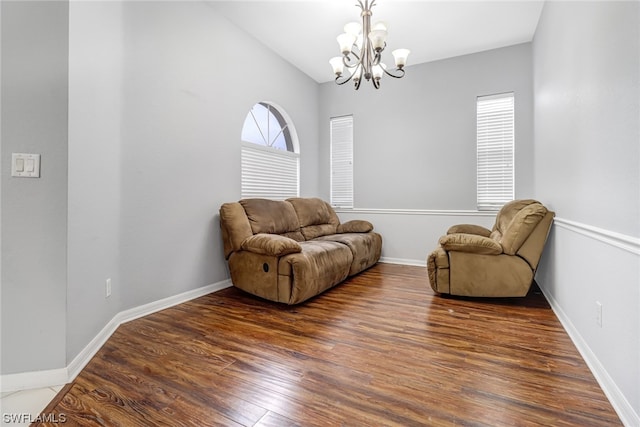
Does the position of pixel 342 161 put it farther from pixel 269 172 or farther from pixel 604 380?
pixel 604 380

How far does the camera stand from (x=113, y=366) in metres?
1.71

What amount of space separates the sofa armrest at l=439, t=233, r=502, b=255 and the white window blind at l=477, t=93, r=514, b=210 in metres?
1.39

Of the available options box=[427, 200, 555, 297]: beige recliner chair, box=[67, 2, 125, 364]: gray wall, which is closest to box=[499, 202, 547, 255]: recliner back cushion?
box=[427, 200, 555, 297]: beige recliner chair

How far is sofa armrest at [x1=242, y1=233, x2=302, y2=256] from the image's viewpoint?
2.67 meters

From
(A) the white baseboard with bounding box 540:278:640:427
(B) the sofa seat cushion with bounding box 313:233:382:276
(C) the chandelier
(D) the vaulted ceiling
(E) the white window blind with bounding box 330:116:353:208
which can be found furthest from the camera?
(E) the white window blind with bounding box 330:116:353:208

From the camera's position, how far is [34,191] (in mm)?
1554

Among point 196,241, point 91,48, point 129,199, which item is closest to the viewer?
point 91,48

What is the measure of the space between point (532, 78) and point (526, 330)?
10.3 ft

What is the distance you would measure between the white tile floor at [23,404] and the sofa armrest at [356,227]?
3434 millimetres

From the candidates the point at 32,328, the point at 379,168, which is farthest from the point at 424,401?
the point at 379,168

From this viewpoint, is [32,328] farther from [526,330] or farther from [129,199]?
[526,330]

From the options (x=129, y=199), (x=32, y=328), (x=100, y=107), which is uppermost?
(x=100, y=107)

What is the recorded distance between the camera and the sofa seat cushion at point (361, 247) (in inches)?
142

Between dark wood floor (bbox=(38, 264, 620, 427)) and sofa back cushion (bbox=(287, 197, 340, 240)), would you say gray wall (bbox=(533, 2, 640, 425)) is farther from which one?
sofa back cushion (bbox=(287, 197, 340, 240))
